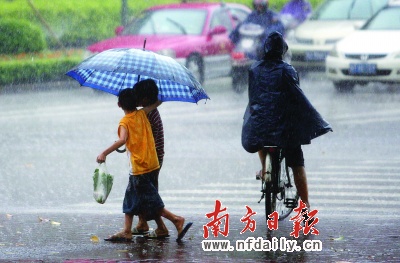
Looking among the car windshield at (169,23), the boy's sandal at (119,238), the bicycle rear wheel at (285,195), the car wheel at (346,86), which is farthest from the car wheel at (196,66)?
the boy's sandal at (119,238)

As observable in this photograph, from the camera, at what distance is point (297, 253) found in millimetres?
8055

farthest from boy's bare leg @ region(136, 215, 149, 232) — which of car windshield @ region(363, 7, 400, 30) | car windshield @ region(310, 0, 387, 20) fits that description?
car windshield @ region(310, 0, 387, 20)

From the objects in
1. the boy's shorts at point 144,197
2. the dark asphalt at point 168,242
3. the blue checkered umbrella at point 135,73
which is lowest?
the dark asphalt at point 168,242

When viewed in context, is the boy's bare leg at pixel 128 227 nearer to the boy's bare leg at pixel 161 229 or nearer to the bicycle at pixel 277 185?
the boy's bare leg at pixel 161 229

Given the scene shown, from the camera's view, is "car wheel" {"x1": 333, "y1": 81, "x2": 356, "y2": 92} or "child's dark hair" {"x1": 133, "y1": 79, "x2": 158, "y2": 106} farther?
"car wheel" {"x1": 333, "y1": 81, "x2": 356, "y2": 92}

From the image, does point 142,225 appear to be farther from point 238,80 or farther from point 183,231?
point 238,80

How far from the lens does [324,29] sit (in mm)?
24078

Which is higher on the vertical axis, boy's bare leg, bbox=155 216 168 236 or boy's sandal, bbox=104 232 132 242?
boy's bare leg, bbox=155 216 168 236

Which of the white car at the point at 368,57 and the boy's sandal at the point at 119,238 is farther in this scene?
the white car at the point at 368,57

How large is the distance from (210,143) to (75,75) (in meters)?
6.04

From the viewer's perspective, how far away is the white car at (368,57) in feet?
67.8

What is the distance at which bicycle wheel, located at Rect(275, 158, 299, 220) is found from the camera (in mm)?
9172

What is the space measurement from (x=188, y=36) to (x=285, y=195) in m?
13.3

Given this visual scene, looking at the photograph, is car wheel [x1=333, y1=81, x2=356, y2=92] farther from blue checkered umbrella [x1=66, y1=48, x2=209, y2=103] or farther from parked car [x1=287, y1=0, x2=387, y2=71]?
blue checkered umbrella [x1=66, y1=48, x2=209, y2=103]
